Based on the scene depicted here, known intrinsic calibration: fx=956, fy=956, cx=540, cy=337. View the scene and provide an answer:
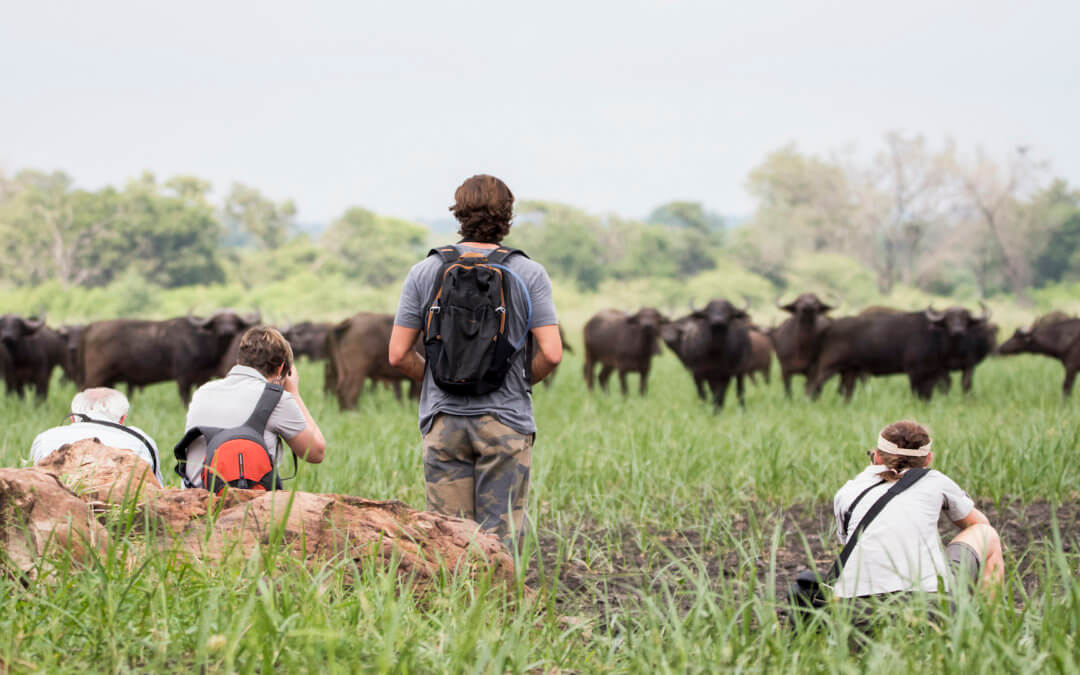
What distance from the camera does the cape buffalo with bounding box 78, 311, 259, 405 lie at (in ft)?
47.7

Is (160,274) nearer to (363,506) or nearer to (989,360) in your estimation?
(989,360)

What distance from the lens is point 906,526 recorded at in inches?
143

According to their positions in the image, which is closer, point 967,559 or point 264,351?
point 967,559

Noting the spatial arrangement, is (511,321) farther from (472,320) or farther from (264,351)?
(264,351)

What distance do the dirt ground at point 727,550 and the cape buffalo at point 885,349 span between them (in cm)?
891

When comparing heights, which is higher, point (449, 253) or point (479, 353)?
point (449, 253)

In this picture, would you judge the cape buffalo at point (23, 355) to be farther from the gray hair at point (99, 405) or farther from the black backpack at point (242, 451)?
the black backpack at point (242, 451)

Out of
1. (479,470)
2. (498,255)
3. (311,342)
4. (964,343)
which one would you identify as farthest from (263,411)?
(311,342)

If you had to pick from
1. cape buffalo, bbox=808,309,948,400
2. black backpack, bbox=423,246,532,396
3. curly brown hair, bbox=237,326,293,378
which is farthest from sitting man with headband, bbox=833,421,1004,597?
cape buffalo, bbox=808,309,948,400

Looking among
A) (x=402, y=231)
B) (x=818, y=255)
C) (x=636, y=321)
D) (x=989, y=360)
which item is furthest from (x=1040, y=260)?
(x=636, y=321)

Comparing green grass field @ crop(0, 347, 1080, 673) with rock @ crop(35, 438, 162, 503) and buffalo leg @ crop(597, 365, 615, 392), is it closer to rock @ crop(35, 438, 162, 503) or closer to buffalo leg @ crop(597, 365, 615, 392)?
rock @ crop(35, 438, 162, 503)

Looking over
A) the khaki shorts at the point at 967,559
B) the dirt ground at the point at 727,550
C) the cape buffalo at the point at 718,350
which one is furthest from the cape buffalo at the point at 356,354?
the khaki shorts at the point at 967,559

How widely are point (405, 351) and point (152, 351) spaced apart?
→ 39.5ft

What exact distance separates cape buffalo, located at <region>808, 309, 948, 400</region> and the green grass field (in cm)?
163
